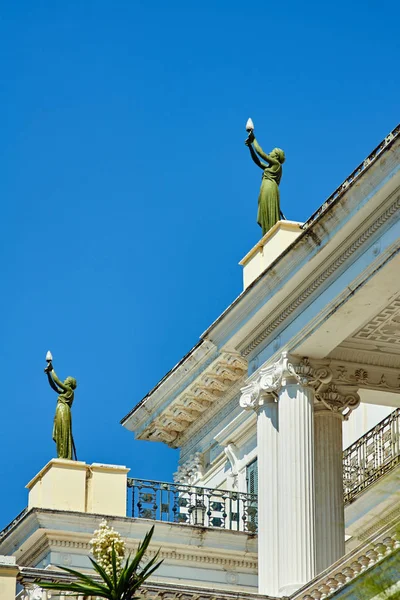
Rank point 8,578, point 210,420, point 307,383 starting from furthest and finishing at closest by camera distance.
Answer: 1. point 210,420
2. point 307,383
3. point 8,578

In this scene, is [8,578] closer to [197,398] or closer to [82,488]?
[82,488]

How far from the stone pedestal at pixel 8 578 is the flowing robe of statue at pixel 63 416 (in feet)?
36.3

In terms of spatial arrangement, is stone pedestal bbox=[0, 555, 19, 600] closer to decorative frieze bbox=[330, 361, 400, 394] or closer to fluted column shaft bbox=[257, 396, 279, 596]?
fluted column shaft bbox=[257, 396, 279, 596]

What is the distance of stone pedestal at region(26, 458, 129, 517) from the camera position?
3522 centimetres

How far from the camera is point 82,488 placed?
35.4 m

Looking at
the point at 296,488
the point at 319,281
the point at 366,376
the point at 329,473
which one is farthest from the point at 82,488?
the point at 319,281

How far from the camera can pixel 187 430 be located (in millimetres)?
40469

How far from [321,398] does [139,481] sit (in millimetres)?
4866

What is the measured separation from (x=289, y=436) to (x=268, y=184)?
493 centimetres

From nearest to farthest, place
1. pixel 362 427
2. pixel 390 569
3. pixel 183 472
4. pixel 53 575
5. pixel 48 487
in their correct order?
pixel 390 569
pixel 53 575
pixel 48 487
pixel 362 427
pixel 183 472

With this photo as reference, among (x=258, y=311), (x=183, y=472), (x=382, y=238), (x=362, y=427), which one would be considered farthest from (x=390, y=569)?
(x=183, y=472)

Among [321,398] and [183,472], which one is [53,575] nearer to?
[321,398]

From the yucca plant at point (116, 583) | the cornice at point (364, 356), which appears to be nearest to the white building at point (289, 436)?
the cornice at point (364, 356)

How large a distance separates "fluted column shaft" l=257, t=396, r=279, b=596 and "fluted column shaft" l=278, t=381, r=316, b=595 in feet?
0.44
